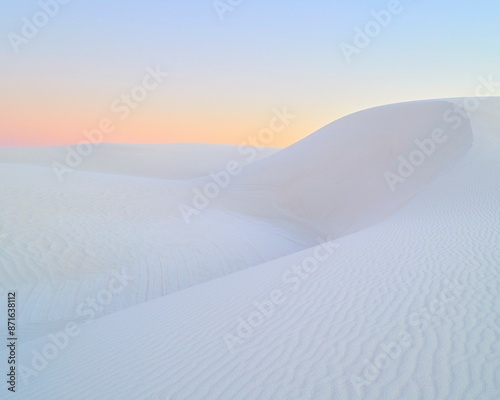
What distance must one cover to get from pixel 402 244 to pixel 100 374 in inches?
260

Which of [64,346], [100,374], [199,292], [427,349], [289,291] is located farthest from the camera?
[199,292]

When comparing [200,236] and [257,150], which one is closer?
[200,236]

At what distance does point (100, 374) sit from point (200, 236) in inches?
352

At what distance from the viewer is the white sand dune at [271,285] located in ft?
12.4

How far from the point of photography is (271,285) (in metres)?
6.87

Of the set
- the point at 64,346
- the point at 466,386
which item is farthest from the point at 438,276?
the point at 64,346

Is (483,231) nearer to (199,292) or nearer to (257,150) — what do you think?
(199,292)

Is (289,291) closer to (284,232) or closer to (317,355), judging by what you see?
(317,355)

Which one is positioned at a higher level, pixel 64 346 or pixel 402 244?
pixel 402 244

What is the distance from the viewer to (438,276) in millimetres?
6027

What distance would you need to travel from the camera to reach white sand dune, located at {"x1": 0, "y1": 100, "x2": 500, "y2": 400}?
12.4ft

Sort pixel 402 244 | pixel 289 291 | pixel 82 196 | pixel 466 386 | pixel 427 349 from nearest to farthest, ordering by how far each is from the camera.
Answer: pixel 466 386 < pixel 427 349 < pixel 289 291 < pixel 402 244 < pixel 82 196

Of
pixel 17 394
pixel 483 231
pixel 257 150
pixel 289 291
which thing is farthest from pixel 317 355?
pixel 257 150

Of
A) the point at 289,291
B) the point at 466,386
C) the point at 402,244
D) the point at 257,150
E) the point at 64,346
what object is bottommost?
the point at 466,386
